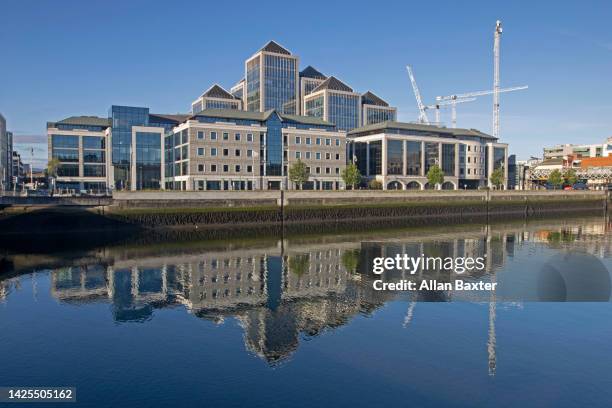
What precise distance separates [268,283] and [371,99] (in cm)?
14384

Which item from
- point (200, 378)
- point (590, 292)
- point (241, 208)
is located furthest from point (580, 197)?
point (200, 378)

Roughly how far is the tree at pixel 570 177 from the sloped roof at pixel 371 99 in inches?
2880

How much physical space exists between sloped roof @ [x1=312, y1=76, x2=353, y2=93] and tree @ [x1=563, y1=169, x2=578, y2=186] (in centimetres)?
8662

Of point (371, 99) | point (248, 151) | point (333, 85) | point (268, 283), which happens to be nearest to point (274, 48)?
point (333, 85)

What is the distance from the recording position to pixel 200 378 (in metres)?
22.7

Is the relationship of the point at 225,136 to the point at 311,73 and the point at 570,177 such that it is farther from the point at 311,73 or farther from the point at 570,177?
the point at 570,177

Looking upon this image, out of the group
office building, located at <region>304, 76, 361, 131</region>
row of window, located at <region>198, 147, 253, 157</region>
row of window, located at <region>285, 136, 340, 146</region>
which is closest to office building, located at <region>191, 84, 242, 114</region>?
office building, located at <region>304, 76, 361, 131</region>

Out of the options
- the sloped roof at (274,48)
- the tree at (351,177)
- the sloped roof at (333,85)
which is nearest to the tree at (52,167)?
the tree at (351,177)

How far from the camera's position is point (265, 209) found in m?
88.5

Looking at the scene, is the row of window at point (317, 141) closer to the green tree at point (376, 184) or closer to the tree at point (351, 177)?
the tree at point (351, 177)

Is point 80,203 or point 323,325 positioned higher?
point 80,203

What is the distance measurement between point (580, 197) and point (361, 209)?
86262 mm

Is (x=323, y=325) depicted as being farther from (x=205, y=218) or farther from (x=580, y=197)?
(x=580, y=197)

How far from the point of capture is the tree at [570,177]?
563 feet
